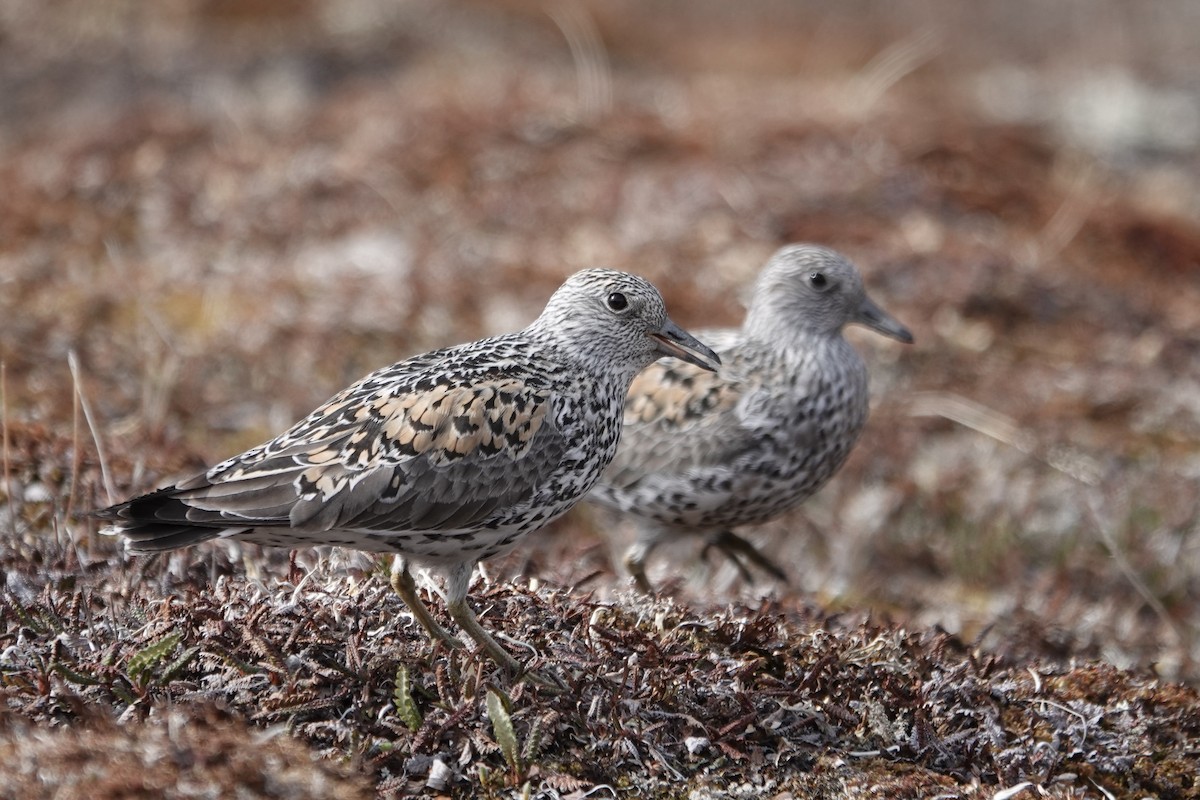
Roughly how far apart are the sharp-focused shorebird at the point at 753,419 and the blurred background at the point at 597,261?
44cm

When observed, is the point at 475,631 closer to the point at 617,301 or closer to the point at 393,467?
the point at 393,467

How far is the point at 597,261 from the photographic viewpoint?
34.9 ft

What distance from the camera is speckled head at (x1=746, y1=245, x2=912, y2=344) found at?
6840mm

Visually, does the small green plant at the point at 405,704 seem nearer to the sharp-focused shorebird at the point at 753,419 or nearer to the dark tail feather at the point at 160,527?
the dark tail feather at the point at 160,527

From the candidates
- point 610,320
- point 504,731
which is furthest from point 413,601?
point 610,320

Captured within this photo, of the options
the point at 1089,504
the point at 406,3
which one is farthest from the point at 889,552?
the point at 406,3

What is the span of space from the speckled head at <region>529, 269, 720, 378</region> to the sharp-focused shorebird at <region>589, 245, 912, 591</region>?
3.78 ft

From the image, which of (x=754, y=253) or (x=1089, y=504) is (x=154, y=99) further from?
(x=1089, y=504)

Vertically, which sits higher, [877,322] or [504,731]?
[877,322]

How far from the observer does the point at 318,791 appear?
12.0 ft

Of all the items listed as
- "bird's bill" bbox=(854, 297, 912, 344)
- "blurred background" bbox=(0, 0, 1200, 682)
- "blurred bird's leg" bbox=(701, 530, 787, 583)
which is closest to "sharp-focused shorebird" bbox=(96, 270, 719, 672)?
"blurred background" bbox=(0, 0, 1200, 682)

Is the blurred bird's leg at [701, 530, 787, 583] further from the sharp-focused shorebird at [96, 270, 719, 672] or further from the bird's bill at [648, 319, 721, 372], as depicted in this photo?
the sharp-focused shorebird at [96, 270, 719, 672]

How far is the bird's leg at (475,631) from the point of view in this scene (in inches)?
177

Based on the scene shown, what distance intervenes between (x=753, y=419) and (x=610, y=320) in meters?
1.52
